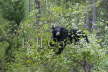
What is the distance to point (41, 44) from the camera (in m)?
5.17

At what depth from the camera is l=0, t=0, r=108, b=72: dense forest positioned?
3.68 m

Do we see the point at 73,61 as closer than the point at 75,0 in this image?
Yes

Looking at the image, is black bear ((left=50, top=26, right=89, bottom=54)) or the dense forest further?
black bear ((left=50, top=26, right=89, bottom=54))

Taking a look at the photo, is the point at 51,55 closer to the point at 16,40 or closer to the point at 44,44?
the point at 44,44

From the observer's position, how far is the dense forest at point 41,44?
12.1 ft

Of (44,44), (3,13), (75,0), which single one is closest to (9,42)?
(3,13)

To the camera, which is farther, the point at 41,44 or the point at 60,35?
the point at 41,44

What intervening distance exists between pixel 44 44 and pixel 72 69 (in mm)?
1005

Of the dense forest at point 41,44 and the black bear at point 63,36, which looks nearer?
the dense forest at point 41,44

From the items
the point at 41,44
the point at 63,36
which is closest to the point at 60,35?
the point at 63,36

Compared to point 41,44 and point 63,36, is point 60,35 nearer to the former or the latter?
point 63,36

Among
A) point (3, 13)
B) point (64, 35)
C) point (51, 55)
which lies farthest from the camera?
point (64, 35)

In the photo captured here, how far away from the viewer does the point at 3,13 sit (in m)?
3.56

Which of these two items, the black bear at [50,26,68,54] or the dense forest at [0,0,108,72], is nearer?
the dense forest at [0,0,108,72]
